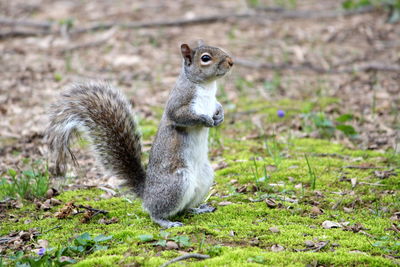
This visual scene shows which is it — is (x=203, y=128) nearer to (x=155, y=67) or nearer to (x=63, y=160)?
(x=63, y=160)

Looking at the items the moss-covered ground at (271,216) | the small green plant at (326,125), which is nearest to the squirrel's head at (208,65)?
the moss-covered ground at (271,216)

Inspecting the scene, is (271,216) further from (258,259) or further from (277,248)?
(258,259)

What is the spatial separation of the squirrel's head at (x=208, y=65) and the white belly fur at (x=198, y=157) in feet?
0.30

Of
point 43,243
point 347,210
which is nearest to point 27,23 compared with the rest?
point 43,243

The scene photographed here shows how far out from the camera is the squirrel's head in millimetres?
4219

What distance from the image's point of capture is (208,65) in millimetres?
4223

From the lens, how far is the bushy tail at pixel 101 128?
4098 mm

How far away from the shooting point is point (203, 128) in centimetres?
426

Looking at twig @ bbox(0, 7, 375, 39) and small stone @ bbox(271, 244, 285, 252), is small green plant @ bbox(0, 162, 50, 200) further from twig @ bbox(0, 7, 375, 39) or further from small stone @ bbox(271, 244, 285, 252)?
twig @ bbox(0, 7, 375, 39)

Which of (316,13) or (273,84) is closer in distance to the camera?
(273,84)

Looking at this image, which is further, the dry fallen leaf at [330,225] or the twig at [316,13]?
the twig at [316,13]

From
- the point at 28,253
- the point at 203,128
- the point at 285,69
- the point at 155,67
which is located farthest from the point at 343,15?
the point at 28,253

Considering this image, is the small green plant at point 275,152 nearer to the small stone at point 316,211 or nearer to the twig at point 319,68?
the small stone at point 316,211

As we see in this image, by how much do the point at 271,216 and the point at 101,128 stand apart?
1538mm
